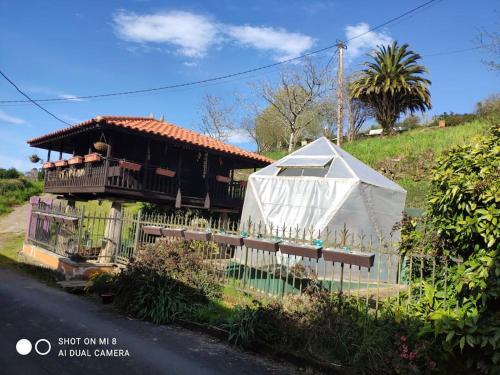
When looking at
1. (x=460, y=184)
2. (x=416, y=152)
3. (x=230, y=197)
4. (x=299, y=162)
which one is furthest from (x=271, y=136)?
(x=460, y=184)

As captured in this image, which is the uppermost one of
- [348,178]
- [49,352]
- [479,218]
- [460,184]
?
[348,178]

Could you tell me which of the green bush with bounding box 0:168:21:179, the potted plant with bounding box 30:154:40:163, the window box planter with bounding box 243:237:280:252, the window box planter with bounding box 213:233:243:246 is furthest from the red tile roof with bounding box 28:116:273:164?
the green bush with bounding box 0:168:21:179

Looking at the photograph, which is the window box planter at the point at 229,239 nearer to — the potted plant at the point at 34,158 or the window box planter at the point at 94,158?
the window box planter at the point at 94,158

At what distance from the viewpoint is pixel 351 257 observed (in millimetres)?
5883

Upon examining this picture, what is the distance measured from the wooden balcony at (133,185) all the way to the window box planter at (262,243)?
735 centimetres

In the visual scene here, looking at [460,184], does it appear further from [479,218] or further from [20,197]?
[20,197]

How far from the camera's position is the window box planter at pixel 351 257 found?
225 inches

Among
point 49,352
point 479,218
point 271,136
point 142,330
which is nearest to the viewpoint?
point 479,218

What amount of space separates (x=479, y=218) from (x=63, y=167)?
1701 cm

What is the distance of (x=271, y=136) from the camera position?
48.8 m

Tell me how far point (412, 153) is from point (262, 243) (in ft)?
60.2

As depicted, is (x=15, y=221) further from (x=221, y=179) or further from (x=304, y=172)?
(x=304, y=172)

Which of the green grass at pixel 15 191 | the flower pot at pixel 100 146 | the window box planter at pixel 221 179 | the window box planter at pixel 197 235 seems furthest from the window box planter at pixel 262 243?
the green grass at pixel 15 191

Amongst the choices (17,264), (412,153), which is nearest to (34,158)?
(17,264)
